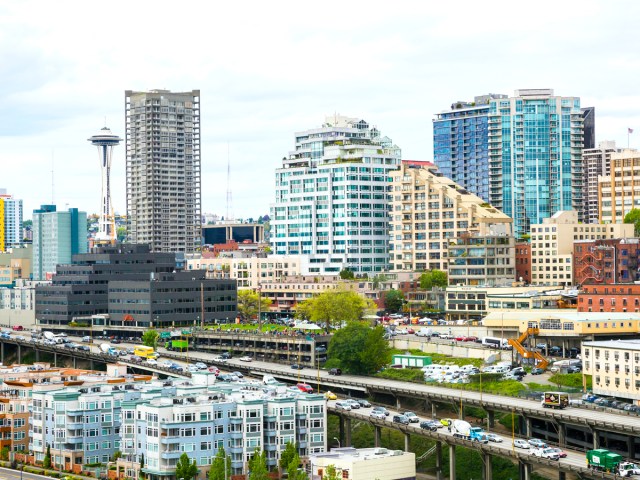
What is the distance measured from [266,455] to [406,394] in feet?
96.2

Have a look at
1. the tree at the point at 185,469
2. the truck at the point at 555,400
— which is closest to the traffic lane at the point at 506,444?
the truck at the point at 555,400

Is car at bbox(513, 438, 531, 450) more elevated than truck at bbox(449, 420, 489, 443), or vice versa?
truck at bbox(449, 420, 489, 443)

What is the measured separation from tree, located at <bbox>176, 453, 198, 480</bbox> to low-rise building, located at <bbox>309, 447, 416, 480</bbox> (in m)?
10.2

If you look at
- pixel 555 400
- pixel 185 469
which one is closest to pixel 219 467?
pixel 185 469

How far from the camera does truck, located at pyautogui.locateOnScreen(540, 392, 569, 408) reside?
12544 centimetres

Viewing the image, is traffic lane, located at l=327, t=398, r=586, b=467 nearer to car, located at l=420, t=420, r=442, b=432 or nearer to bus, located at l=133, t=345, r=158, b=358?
car, located at l=420, t=420, r=442, b=432

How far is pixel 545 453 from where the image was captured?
109062mm

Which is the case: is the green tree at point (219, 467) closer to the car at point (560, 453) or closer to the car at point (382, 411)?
the car at point (382, 411)

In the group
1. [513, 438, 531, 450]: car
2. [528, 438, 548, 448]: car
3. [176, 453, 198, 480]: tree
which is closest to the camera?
[176, 453, 198, 480]: tree

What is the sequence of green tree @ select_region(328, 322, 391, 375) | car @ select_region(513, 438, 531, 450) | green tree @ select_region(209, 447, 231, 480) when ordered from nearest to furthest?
green tree @ select_region(209, 447, 231, 480)
car @ select_region(513, 438, 531, 450)
green tree @ select_region(328, 322, 391, 375)

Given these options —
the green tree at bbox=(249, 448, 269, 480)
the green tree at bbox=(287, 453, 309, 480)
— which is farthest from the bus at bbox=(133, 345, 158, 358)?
the green tree at bbox=(287, 453, 309, 480)

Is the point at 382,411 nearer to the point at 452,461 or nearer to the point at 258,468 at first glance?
the point at 452,461

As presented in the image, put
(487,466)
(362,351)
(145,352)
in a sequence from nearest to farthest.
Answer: (487,466)
(362,351)
(145,352)

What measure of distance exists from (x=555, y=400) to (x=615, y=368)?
39.2ft
